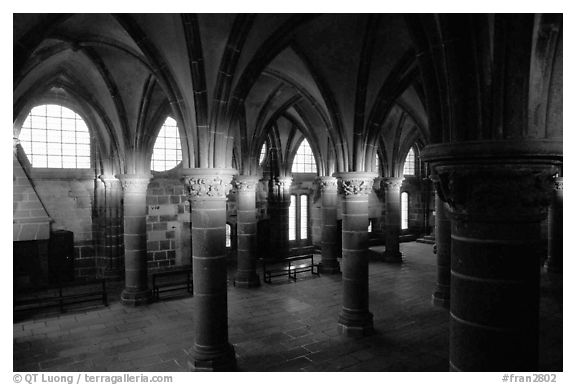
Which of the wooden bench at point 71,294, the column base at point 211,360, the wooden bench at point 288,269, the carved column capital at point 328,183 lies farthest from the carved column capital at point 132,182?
the carved column capital at point 328,183

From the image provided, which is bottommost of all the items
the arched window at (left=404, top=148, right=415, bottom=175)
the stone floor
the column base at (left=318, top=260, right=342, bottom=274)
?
the stone floor

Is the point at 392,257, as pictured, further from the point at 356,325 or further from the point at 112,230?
the point at 112,230

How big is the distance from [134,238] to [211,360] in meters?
5.37

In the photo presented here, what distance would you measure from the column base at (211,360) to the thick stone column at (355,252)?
2.71 m

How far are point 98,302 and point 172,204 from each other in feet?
A: 17.2

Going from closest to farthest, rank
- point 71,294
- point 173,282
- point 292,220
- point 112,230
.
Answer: point 71,294 < point 173,282 < point 112,230 < point 292,220

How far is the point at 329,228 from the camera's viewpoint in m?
15.8

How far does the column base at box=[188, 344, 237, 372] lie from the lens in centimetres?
693

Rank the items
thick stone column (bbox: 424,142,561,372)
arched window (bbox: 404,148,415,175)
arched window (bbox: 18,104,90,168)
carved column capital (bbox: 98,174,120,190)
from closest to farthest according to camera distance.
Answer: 1. thick stone column (bbox: 424,142,561,372)
2. arched window (bbox: 18,104,90,168)
3. carved column capital (bbox: 98,174,120,190)
4. arched window (bbox: 404,148,415,175)

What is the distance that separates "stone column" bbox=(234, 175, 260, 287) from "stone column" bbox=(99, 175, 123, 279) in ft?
13.9

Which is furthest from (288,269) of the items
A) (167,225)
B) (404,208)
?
Result: (404,208)

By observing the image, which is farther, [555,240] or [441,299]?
[555,240]

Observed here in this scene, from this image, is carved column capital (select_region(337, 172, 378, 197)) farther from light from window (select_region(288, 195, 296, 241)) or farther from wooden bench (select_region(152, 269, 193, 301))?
light from window (select_region(288, 195, 296, 241))

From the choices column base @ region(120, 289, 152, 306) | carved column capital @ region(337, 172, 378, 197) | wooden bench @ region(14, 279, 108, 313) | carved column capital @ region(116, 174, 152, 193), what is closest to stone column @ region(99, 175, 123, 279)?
wooden bench @ region(14, 279, 108, 313)
